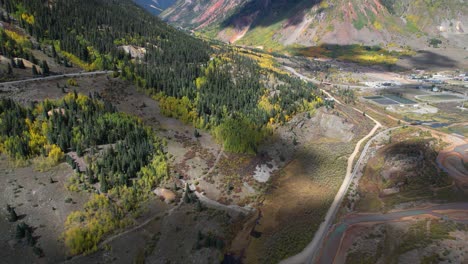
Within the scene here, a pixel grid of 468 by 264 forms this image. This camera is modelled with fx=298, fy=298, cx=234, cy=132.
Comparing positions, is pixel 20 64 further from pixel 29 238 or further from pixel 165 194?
pixel 29 238

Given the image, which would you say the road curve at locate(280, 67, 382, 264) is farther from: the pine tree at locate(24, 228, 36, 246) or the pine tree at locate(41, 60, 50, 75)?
the pine tree at locate(41, 60, 50, 75)

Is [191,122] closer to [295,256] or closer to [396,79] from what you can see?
[295,256]

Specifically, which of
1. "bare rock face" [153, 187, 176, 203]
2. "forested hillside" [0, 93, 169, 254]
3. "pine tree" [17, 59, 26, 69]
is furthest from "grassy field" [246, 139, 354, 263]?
"pine tree" [17, 59, 26, 69]

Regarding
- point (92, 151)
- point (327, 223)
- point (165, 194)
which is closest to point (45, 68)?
point (92, 151)

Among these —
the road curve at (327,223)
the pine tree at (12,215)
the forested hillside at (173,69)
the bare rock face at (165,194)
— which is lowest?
the bare rock face at (165,194)

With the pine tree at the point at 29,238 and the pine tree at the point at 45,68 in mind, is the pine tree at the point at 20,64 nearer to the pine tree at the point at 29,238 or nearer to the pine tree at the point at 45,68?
the pine tree at the point at 45,68

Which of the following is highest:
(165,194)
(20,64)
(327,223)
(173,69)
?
(20,64)

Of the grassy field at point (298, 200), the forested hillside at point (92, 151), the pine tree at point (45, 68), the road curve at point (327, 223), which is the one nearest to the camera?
the road curve at point (327, 223)

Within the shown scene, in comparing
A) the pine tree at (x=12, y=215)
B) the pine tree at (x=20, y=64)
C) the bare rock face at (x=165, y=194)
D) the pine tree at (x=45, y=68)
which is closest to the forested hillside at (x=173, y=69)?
the pine tree at (x=20, y=64)

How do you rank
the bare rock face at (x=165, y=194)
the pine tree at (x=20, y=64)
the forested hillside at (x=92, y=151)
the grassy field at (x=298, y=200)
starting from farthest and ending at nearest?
the pine tree at (x=20, y=64) → the bare rock face at (x=165, y=194) → the grassy field at (x=298, y=200) → the forested hillside at (x=92, y=151)
